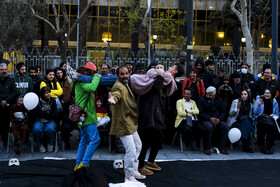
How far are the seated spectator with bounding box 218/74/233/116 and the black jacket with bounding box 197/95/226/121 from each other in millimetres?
529

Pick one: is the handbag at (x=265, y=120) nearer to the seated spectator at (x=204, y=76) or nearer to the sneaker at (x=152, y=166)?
the seated spectator at (x=204, y=76)

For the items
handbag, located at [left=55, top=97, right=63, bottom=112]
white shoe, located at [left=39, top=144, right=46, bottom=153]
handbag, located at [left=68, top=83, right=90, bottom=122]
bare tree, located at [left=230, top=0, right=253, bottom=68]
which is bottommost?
white shoe, located at [left=39, top=144, right=46, bottom=153]

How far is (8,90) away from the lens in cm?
910

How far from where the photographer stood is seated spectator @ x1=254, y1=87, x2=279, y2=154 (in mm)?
9297

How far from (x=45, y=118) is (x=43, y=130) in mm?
275

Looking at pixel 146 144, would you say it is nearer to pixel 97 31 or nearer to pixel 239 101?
pixel 239 101

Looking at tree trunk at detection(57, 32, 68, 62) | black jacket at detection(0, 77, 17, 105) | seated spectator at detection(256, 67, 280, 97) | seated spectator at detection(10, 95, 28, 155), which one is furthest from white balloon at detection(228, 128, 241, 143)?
tree trunk at detection(57, 32, 68, 62)

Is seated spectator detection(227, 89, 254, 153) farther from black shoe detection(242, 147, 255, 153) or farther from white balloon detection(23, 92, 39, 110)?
white balloon detection(23, 92, 39, 110)

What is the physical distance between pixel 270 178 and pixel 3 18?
81.3 ft

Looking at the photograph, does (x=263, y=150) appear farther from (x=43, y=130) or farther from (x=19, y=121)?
(x=19, y=121)

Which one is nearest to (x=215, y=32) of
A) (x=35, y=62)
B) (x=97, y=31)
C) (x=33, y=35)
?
(x=97, y=31)

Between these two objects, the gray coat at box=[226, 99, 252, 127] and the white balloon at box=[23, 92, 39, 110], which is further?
the gray coat at box=[226, 99, 252, 127]

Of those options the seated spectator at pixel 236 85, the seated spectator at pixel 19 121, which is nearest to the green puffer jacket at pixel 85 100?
the seated spectator at pixel 19 121

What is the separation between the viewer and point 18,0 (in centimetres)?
2792
